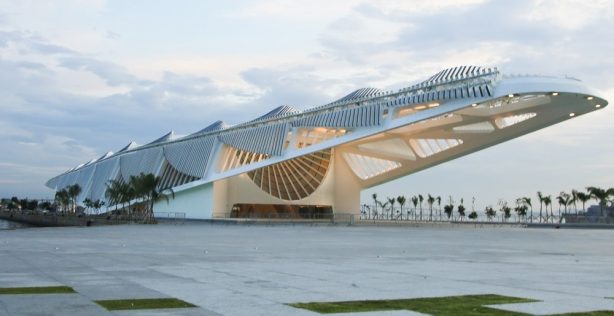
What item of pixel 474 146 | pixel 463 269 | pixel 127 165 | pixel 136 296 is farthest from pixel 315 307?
pixel 127 165

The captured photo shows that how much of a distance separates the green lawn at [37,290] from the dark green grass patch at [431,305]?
3580 mm

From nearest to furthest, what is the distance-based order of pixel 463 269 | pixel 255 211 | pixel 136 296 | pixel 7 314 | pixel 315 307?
pixel 7 314
pixel 315 307
pixel 136 296
pixel 463 269
pixel 255 211

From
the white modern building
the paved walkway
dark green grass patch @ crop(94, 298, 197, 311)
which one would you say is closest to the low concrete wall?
the white modern building

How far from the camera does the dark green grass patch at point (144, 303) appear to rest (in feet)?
28.7

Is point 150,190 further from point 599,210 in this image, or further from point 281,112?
point 599,210

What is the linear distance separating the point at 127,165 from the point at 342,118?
40779 millimetres

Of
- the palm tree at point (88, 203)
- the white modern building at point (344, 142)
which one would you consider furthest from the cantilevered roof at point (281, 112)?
the palm tree at point (88, 203)

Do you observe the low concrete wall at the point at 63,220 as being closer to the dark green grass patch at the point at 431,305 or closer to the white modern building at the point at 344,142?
the white modern building at the point at 344,142

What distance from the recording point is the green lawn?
9969 mm

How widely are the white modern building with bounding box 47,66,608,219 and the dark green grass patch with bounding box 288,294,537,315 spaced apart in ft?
123

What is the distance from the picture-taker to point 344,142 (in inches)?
2244

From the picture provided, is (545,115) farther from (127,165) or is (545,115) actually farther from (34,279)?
(127,165)

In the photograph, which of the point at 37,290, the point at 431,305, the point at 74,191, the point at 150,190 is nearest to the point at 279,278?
the point at 431,305

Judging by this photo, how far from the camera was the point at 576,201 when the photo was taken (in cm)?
9900
